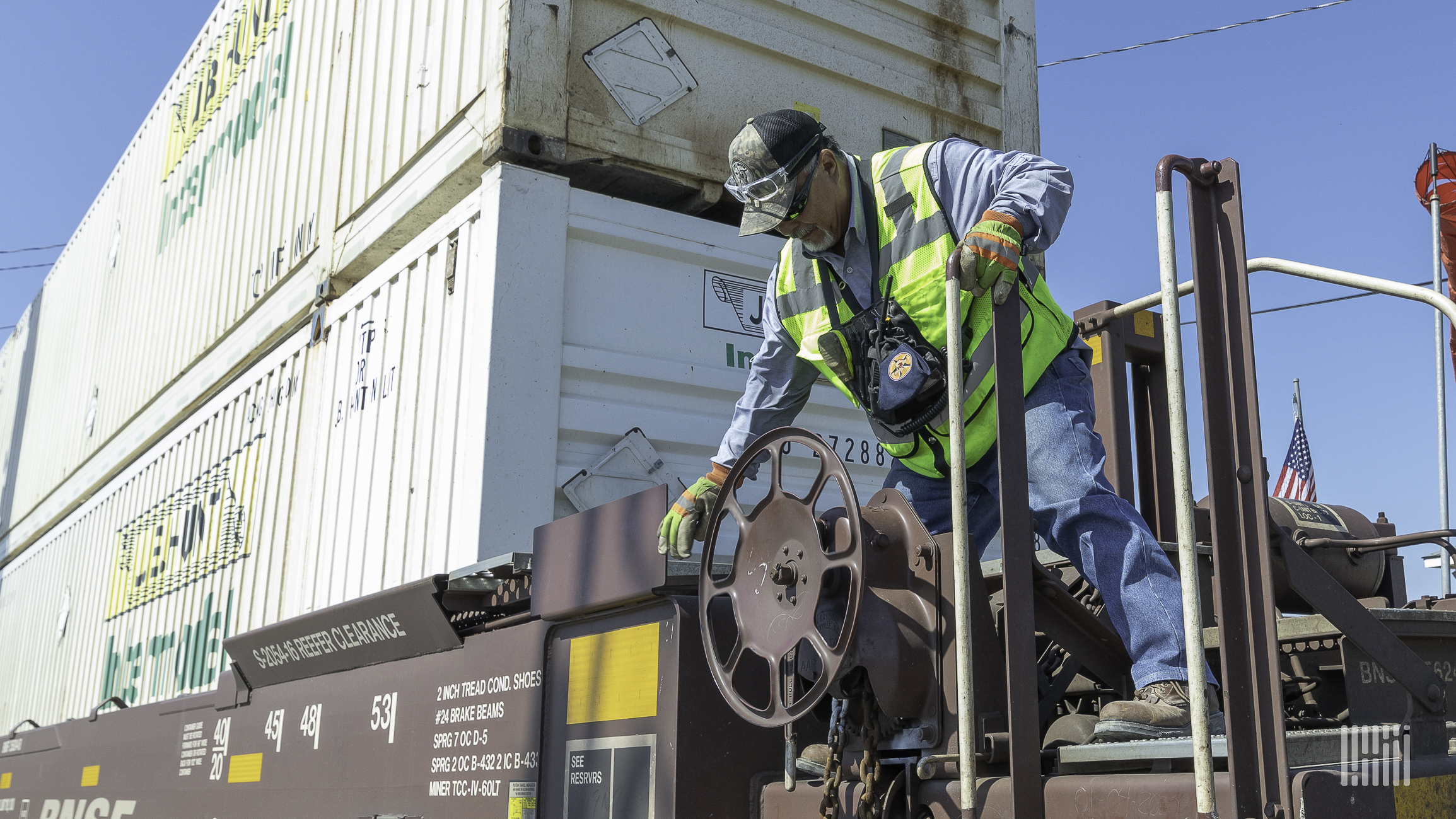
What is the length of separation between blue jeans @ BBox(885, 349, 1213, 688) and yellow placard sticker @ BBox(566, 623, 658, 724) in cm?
68

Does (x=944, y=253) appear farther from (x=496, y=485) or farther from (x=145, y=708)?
(x=145, y=708)

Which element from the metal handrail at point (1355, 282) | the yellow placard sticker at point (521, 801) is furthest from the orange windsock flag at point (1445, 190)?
the yellow placard sticker at point (521, 801)

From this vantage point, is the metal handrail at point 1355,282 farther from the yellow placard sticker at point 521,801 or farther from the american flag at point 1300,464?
the american flag at point 1300,464

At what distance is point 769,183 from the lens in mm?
2295

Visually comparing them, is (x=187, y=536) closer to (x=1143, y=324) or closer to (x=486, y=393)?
(x=486, y=393)

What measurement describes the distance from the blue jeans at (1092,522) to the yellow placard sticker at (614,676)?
684mm

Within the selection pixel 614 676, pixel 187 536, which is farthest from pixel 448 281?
pixel 187 536

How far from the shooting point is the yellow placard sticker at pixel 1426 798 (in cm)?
151

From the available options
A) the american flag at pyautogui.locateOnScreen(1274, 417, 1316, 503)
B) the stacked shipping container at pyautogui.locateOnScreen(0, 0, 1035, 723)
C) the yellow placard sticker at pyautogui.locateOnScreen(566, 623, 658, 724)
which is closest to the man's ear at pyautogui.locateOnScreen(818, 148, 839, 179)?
the yellow placard sticker at pyautogui.locateOnScreen(566, 623, 658, 724)

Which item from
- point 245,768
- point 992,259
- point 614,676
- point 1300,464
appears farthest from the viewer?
point 1300,464

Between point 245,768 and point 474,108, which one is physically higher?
point 474,108

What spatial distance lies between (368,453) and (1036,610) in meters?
3.11

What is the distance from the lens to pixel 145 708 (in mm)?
5188

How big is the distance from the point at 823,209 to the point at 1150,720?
111cm
